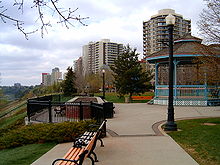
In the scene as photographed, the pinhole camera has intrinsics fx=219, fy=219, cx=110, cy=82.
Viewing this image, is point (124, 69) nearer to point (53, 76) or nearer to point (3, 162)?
point (3, 162)

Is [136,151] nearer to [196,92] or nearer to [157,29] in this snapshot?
→ [196,92]

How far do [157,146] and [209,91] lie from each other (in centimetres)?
1610

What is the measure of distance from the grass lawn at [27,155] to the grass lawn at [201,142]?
4.26 metres

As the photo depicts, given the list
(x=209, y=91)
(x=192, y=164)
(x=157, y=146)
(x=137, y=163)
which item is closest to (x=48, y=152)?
(x=137, y=163)

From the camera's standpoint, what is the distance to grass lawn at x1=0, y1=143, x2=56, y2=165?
5740 millimetres

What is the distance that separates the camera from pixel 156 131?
903cm

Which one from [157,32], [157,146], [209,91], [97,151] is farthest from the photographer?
[157,32]

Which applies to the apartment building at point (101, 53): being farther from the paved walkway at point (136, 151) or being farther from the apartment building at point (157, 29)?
the paved walkway at point (136, 151)

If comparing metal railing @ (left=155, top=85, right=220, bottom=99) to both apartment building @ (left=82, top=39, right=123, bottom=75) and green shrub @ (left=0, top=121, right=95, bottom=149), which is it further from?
apartment building @ (left=82, top=39, right=123, bottom=75)

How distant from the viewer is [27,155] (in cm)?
620

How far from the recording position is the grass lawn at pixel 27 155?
574cm

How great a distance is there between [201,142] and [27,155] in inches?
211

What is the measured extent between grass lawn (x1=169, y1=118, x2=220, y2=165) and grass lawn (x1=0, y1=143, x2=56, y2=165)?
4257mm

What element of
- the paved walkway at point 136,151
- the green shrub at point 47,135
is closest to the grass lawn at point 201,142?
the paved walkway at point 136,151
